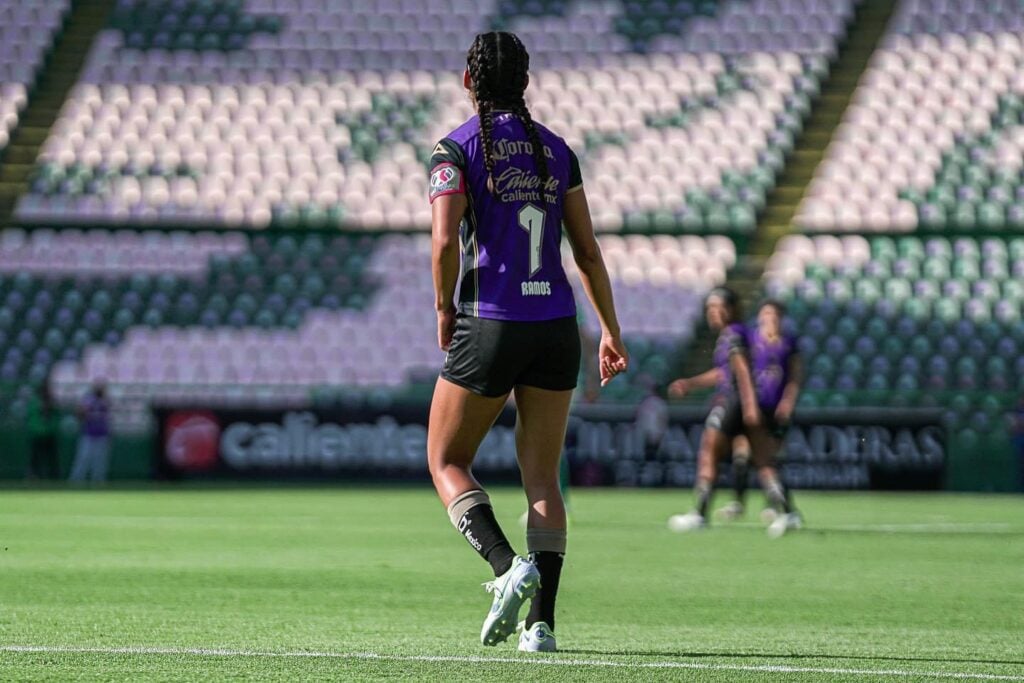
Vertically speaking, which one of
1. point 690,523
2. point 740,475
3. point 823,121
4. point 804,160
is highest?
point 823,121

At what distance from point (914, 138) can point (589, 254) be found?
2326 centimetres

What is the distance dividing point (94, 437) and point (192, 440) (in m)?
1.29

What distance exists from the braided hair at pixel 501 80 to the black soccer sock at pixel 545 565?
1.20 m

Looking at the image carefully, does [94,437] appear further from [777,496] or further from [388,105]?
[777,496]

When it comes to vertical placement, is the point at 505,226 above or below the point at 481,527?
above

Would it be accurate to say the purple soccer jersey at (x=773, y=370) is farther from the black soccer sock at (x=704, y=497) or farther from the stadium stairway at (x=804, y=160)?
the stadium stairway at (x=804, y=160)

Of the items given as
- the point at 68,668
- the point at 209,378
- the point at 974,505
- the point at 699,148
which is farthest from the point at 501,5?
the point at 68,668

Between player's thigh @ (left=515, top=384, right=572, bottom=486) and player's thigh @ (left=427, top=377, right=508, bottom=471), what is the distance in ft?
0.30

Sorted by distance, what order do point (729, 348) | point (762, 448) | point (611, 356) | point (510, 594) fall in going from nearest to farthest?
point (510, 594)
point (611, 356)
point (729, 348)
point (762, 448)

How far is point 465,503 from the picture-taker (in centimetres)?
580

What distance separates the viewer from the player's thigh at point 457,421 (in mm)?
5801

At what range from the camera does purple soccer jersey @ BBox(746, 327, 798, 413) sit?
14.1 meters

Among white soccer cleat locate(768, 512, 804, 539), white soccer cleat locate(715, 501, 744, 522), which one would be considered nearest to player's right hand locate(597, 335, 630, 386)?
white soccer cleat locate(768, 512, 804, 539)

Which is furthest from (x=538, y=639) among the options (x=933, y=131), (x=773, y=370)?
(x=933, y=131)
